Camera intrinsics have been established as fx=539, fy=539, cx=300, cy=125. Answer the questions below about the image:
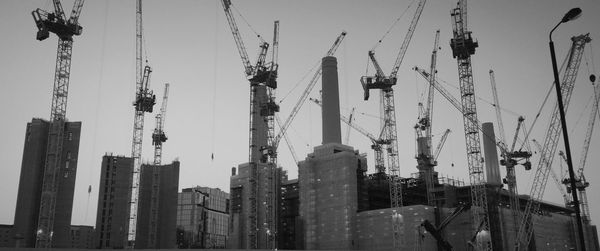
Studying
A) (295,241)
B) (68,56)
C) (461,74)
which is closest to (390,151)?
(295,241)

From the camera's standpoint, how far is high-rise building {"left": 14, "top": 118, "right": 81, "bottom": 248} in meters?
→ 162

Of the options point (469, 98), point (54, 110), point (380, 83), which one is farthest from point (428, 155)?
point (54, 110)

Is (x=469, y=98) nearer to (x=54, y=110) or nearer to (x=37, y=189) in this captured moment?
(x=54, y=110)

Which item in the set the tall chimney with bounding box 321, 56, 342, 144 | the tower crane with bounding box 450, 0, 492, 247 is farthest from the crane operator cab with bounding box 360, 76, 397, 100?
the tower crane with bounding box 450, 0, 492, 247

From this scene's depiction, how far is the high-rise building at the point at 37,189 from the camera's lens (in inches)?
6373

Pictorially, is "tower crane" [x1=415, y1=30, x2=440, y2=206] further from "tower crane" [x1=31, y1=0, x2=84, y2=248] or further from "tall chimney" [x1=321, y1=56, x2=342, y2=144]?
"tower crane" [x1=31, y1=0, x2=84, y2=248]

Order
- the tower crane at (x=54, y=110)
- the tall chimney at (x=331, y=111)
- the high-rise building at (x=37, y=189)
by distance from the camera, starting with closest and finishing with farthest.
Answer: the tower crane at (x=54, y=110), the high-rise building at (x=37, y=189), the tall chimney at (x=331, y=111)

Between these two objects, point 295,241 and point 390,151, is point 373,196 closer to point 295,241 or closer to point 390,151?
point 390,151

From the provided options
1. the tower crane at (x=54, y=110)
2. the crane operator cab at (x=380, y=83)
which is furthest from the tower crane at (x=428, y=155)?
the tower crane at (x=54, y=110)

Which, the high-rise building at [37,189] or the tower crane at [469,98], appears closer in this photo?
the tower crane at [469,98]

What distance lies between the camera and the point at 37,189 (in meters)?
170

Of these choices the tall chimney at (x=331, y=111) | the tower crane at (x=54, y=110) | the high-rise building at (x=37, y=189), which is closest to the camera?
the tower crane at (x=54, y=110)

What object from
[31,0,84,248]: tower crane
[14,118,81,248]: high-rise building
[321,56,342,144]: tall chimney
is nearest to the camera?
[31,0,84,248]: tower crane

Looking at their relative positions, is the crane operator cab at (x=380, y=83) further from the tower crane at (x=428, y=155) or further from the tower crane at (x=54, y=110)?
the tower crane at (x=54, y=110)
